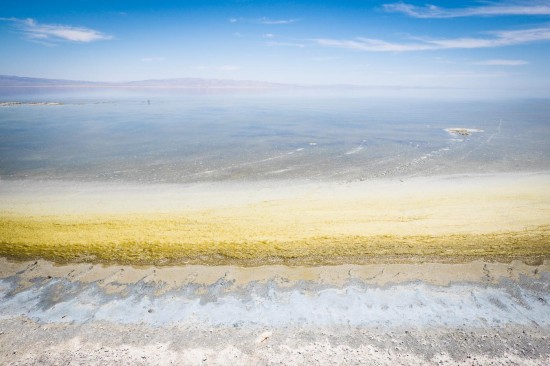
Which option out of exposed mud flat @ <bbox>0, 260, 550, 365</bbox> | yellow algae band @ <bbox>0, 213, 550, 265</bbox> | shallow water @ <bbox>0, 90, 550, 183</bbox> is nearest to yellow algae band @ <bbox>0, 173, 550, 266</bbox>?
yellow algae band @ <bbox>0, 213, 550, 265</bbox>

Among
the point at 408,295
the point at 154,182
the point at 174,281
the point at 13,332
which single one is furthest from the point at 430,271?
the point at 154,182

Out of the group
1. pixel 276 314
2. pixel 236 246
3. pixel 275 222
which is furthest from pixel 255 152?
pixel 276 314

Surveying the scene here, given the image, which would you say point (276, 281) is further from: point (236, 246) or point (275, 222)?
point (275, 222)

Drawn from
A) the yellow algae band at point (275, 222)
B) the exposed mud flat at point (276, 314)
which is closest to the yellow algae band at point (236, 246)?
the yellow algae band at point (275, 222)

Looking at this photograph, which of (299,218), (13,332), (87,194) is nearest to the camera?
(13,332)

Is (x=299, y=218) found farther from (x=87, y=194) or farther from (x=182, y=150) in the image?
(x=182, y=150)

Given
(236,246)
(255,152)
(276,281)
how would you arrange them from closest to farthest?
1. (276,281)
2. (236,246)
3. (255,152)

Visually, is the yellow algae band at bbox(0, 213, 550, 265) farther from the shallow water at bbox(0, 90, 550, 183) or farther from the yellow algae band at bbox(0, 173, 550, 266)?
the shallow water at bbox(0, 90, 550, 183)
